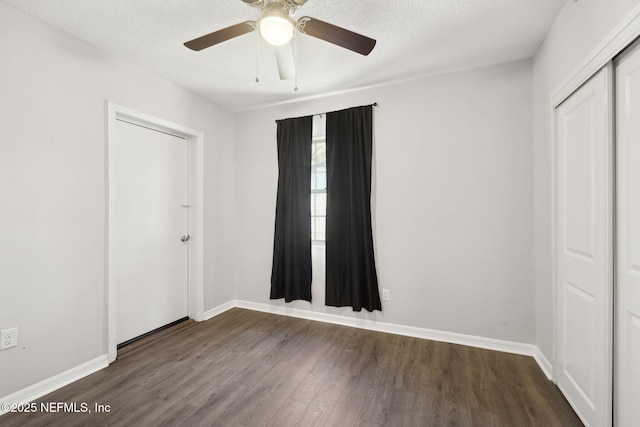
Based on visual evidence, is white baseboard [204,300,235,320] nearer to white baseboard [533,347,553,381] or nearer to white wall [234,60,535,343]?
white wall [234,60,535,343]

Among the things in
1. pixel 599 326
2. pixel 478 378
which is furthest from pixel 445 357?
pixel 599 326

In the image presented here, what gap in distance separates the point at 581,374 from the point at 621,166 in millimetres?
1220

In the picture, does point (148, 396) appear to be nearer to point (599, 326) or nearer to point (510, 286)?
point (599, 326)

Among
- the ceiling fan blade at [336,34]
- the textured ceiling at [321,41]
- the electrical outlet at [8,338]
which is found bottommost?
the electrical outlet at [8,338]

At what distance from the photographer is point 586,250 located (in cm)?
160

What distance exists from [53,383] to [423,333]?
9.92ft

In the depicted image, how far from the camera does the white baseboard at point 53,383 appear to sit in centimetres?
175

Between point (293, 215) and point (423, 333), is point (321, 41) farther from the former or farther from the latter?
point (423, 333)

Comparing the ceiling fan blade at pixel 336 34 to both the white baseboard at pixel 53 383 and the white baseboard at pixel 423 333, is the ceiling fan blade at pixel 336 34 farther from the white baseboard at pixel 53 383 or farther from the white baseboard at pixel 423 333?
the white baseboard at pixel 53 383

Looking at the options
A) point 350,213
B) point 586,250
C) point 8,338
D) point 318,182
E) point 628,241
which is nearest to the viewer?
point 628,241

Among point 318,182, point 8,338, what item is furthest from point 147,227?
point 318,182

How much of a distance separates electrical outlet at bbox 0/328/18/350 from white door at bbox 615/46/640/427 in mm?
3429

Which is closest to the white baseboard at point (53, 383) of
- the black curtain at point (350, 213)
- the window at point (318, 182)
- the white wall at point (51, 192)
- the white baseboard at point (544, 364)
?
the white wall at point (51, 192)

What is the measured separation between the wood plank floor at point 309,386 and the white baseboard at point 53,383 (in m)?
0.06
